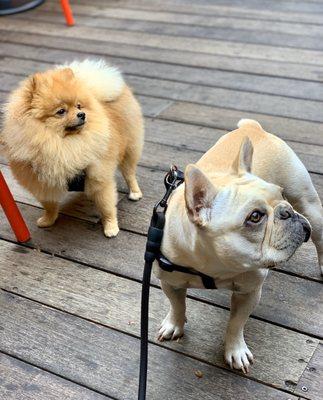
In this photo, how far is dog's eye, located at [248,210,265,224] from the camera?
110 centimetres

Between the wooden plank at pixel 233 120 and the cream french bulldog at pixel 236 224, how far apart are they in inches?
34.7

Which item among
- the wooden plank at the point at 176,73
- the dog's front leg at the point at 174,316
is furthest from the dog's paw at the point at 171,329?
the wooden plank at the point at 176,73

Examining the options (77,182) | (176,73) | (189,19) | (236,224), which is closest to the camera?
(236,224)

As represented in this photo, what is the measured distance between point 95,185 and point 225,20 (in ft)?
6.88

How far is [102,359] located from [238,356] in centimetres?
38

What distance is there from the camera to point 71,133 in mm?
1778

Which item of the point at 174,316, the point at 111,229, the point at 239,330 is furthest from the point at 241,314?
the point at 111,229

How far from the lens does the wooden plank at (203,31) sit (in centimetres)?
314

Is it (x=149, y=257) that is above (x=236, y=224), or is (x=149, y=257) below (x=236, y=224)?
below

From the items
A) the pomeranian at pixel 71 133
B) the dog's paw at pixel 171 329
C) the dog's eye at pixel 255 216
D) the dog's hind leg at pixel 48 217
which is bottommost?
the dog's hind leg at pixel 48 217

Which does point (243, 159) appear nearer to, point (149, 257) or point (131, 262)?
point (149, 257)

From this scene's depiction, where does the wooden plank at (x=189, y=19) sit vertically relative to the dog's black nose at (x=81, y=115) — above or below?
below

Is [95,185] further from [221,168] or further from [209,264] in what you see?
[209,264]

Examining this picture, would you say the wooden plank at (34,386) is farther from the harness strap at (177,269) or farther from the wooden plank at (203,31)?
the wooden plank at (203,31)
